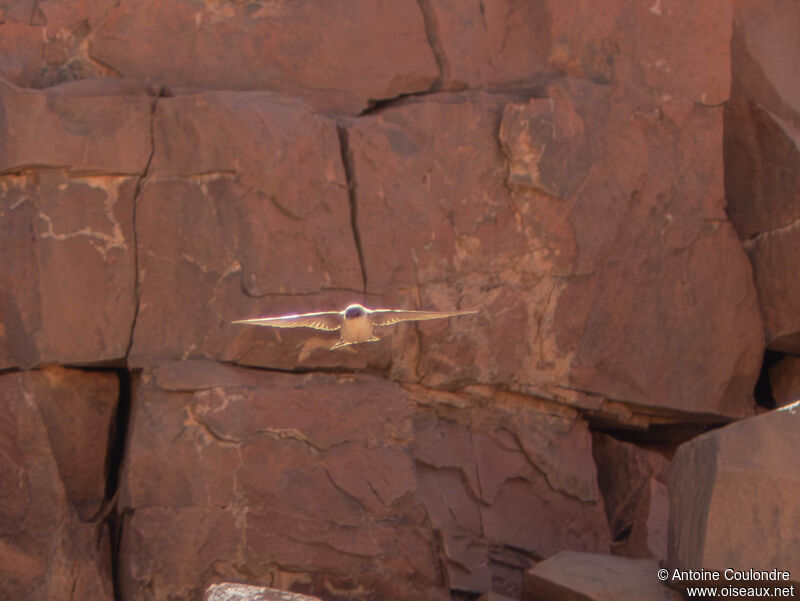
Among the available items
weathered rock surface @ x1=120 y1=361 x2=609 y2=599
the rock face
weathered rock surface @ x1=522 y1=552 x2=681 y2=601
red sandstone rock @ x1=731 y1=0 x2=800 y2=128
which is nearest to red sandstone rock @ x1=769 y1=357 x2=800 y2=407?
the rock face

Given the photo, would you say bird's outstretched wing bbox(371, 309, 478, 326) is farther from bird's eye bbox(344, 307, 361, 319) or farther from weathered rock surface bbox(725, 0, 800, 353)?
weathered rock surface bbox(725, 0, 800, 353)

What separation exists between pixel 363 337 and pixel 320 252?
2.37ft

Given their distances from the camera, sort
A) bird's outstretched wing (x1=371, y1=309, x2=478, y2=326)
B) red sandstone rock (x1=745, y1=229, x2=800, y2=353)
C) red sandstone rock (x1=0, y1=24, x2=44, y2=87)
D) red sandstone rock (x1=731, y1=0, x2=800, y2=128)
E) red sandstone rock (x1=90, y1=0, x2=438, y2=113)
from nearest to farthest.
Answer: bird's outstretched wing (x1=371, y1=309, x2=478, y2=326) → red sandstone rock (x1=0, y1=24, x2=44, y2=87) → red sandstone rock (x1=90, y1=0, x2=438, y2=113) → red sandstone rock (x1=745, y1=229, x2=800, y2=353) → red sandstone rock (x1=731, y1=0, x2=800, y2=128)

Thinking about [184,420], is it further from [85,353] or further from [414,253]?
[414,253]

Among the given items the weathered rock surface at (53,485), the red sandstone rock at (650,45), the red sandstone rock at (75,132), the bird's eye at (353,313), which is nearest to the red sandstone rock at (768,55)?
the red sandstone rock at (650,45)

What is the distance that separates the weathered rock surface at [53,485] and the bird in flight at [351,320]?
97 centimetres

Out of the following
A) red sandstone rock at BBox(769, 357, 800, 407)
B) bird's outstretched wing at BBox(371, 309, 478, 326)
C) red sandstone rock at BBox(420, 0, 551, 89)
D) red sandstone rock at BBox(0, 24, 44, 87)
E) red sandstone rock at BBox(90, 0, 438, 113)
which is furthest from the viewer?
red sandstone rock at BBox(769, 357, 800, 407)

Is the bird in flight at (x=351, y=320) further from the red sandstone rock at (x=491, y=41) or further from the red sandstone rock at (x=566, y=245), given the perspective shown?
the red sandstone rock at (x=491, y=41)

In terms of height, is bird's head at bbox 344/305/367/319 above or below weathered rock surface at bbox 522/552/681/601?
above

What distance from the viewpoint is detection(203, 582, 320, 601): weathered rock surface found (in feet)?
12.6

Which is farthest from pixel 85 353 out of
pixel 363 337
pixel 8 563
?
pixel 363 337

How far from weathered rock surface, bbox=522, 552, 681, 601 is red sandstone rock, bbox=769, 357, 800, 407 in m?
2.04

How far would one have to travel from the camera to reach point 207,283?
17.4ft

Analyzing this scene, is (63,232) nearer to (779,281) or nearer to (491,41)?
(491,41)
